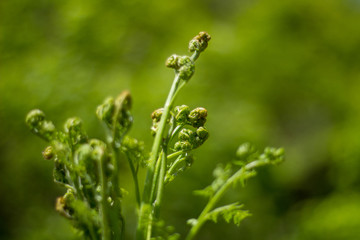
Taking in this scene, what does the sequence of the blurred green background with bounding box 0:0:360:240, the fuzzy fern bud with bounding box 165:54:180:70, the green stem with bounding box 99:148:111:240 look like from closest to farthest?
the green stem with bounding box 99:148:111:240
the fuzzy fern bud with bounding box 165:54:180:70
the blurred green background with bounding box 0:0:360:240

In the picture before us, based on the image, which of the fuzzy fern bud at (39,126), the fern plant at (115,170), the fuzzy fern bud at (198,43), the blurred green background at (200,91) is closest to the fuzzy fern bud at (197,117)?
the fern plant at (115,170)

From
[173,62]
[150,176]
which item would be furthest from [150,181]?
[173,62]

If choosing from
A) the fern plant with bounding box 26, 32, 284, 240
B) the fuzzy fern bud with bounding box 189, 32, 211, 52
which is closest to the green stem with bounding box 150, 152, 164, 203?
the fern plant with bounding box 26, 32, 284, 240

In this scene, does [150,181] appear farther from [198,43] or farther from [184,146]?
[198,43]

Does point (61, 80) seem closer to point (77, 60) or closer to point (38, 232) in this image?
point (77, 60)

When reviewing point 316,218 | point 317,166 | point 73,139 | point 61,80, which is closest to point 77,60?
point 61,80

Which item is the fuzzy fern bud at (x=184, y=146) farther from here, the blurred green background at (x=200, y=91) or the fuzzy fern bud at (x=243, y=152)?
the blurred green background at (x=200, y=91)

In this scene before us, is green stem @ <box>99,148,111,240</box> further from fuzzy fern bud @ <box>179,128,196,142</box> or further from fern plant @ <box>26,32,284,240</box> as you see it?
fuzzy fern bud @ <box>179,128,196,142</box>
